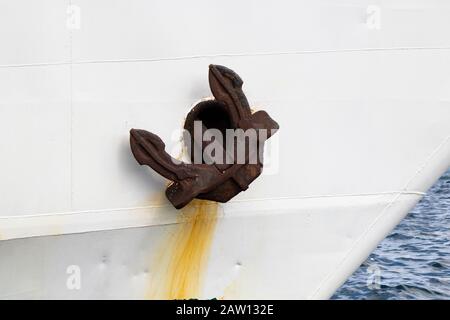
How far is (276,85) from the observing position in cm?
375

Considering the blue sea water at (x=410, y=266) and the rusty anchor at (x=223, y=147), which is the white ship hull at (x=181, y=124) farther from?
the blue sea water at (x=410, y=266)

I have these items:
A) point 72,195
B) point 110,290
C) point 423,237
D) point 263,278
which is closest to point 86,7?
point 72,195

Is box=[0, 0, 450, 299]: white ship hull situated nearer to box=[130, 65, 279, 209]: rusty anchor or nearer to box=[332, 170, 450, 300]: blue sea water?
box=[130, 65, 279, 209]: rusty anchor

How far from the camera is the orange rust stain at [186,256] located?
3732 millimetres

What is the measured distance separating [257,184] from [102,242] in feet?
2.41

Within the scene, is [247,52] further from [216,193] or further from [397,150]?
[397,150]

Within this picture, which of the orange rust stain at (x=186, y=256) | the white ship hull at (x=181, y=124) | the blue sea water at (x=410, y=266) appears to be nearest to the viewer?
the white ship hull at (x=181, y=124)

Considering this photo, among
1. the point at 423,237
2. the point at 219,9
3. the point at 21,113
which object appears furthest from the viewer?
the point at 423,237

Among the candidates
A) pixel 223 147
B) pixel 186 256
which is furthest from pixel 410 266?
pixel 223 147

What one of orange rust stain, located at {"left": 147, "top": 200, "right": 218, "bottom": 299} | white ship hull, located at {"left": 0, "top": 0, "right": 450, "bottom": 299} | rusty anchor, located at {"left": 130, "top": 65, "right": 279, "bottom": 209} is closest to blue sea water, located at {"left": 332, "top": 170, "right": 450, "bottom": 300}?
white ship hull, located at {"left": 0, "top": 0, "right": 450, "bottom": 299}

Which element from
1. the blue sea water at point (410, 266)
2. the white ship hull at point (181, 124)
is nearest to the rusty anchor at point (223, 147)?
the white ship hull at point (181, 124)

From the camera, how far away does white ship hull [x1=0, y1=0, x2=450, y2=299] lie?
344 cm

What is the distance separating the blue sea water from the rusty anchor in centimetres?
400

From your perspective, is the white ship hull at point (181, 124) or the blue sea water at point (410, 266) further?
the blue sea water at point (410, 266)
